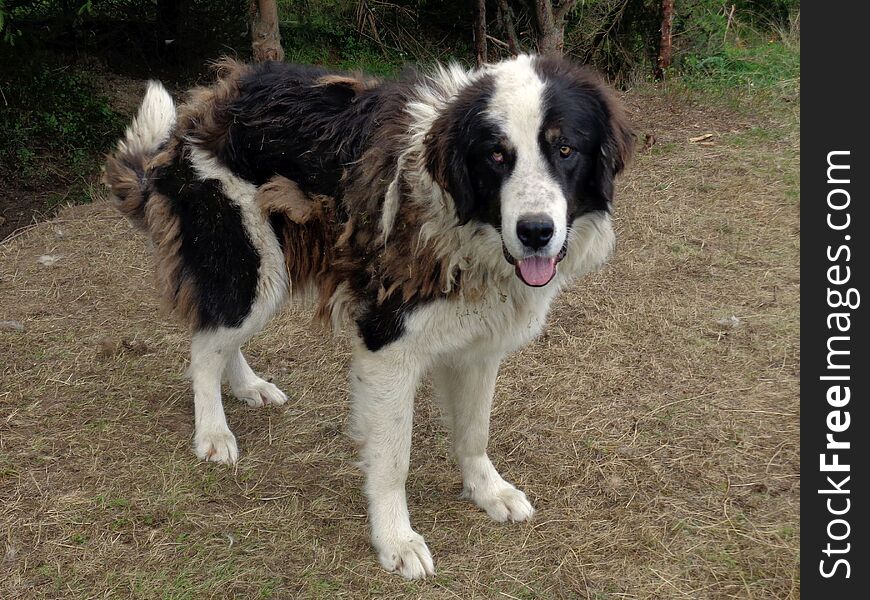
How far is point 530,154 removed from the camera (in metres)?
2.46

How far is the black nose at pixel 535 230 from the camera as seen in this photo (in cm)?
236

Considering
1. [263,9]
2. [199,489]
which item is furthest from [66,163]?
[199,489]

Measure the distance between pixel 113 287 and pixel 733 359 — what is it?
3.93 metres

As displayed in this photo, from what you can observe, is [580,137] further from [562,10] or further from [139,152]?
[562,10]

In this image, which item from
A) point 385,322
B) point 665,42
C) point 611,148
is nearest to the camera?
point 611,148

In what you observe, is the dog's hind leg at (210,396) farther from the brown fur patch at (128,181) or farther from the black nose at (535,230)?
the black nose at (535,230)

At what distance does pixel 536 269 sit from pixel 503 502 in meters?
1.22

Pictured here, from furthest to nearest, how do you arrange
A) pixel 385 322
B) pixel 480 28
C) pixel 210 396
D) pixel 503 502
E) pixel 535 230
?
1. pixel 480 28
2. pixel 210 396
3. pixel 503 502
4. pixel 385 322
5. pixel 535 230

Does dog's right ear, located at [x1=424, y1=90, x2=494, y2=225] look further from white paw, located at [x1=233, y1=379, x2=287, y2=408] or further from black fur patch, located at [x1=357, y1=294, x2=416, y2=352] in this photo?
white paw, located at [x1=233, y1=379, x2=287, y2=408]

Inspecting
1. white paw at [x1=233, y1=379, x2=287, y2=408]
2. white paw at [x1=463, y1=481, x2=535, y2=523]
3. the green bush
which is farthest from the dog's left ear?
the green bush

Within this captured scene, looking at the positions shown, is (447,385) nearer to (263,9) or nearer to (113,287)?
(113,287)

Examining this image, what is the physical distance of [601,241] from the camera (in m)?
2.85

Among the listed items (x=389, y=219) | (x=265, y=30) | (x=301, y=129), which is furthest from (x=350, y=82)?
(x=265, y=30)

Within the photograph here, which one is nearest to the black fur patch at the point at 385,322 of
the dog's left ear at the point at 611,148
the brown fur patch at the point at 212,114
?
the dog's left ear at the point at 611,148
